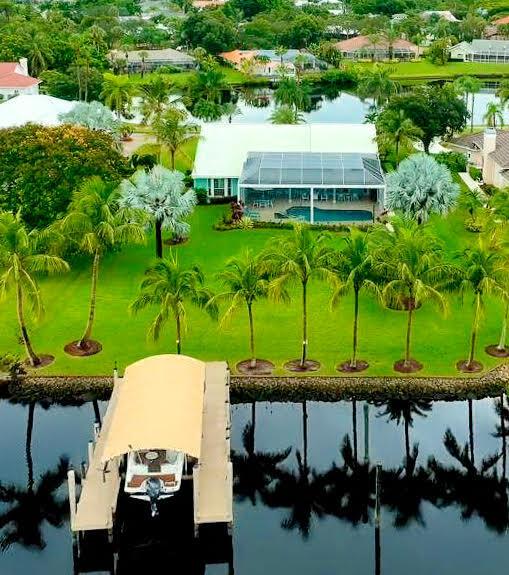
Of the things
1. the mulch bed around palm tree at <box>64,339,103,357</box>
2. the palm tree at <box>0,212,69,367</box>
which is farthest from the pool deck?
the palm tree at <box>0,212,69,367</box>

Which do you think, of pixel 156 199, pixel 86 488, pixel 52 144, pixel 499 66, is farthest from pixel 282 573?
pixel 499 66

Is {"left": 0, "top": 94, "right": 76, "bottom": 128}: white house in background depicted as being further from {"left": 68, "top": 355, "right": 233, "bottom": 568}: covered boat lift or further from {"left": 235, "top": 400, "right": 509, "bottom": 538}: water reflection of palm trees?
{"left": 235, "top": 400, "right": 509, "bottom": 538}: water reflection of palm trees

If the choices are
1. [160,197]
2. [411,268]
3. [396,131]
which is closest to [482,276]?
[411,268]

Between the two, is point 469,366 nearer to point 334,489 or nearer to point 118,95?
point 334,489

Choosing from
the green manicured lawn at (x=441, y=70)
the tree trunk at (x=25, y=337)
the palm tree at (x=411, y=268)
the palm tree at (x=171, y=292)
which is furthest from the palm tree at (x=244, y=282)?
the green manicured lawn at (x=441, y=70)

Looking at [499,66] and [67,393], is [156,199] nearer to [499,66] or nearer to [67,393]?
[67,393]

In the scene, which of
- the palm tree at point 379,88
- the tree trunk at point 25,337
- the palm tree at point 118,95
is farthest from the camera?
the palm tree at point 379,88

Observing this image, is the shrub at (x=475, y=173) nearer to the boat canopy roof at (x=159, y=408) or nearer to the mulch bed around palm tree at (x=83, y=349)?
the mulch bed around palm tree at (x=83, y=349)
